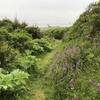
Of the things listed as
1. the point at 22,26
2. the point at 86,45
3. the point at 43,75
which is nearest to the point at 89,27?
the point at 86,45

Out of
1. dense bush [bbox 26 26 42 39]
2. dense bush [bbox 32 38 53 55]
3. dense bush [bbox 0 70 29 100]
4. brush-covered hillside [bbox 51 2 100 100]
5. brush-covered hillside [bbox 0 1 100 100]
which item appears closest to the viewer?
brush-covered hillside [bbox 51 2 100 100]

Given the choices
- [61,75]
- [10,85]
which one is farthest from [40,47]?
[10,85]

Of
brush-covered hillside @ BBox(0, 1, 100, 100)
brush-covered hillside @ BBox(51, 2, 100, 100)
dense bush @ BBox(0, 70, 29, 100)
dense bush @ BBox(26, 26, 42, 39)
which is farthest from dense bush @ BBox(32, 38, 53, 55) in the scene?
dense bush @ BBox(0, 70, 29, 100)

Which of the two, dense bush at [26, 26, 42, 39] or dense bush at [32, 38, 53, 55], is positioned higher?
dense bush at [26, 26, 42, 39]

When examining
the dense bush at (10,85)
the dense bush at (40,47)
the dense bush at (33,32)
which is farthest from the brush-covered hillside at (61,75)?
the dense bush at (33,32)

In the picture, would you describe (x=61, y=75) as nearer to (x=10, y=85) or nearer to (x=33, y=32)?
(x=10, y=85)

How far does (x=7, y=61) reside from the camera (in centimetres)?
1241

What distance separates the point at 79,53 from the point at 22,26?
49.3 ft

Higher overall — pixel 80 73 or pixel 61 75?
pixel 80 73

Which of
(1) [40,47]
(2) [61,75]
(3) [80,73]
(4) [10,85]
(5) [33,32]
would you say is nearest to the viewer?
(4) [10,85]

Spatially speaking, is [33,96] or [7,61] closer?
[33,96]

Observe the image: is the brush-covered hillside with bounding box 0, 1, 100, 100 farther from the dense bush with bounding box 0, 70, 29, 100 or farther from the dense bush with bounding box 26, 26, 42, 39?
the dense bush with bounding box 26, 26, 42, 39

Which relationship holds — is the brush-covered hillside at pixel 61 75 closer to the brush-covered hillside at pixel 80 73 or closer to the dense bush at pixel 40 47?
the brush-covered hillside at pixel 80 73

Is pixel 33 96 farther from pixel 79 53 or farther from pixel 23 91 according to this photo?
pixel 79 53
